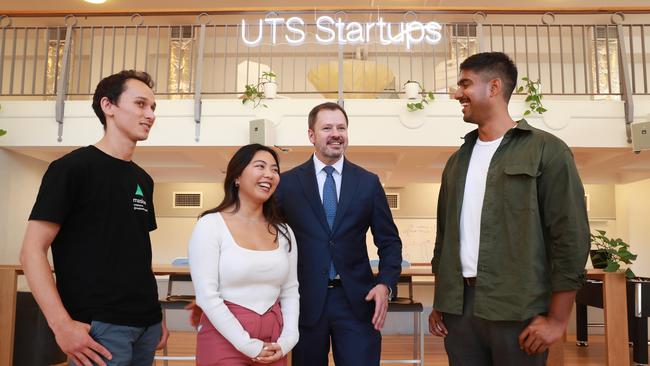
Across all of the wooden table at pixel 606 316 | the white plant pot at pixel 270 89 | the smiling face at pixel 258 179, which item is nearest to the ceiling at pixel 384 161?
the white plant pot at pixel 270 89

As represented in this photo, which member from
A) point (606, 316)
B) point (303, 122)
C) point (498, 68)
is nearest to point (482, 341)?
point (498, 68)

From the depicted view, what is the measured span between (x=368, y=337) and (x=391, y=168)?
5501 mm

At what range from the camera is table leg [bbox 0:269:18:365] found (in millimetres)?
4341

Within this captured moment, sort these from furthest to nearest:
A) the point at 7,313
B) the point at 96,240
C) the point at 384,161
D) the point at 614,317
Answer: the point at 384,161
the point at 7,313
the point at 614,317
the point at 96,240

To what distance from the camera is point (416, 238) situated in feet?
31.5

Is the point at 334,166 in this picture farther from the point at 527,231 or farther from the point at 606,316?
the point at 606,316

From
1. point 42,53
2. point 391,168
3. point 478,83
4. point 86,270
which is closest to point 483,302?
point 478,83

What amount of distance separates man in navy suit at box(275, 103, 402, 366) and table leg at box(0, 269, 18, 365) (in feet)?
10.9

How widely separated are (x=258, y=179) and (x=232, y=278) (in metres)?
0.39

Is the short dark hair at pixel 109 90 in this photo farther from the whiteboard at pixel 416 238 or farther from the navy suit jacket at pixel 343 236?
the whiteboard at pixel 416 238

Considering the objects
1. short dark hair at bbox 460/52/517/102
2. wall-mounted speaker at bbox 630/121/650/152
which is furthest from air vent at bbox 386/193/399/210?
short dark hair at bbox 460/52/517/102

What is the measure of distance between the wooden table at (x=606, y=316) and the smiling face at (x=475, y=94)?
2.44 meters

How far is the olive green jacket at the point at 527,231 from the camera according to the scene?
1673mm

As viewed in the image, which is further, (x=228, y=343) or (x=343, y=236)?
(x=343, y=236)
